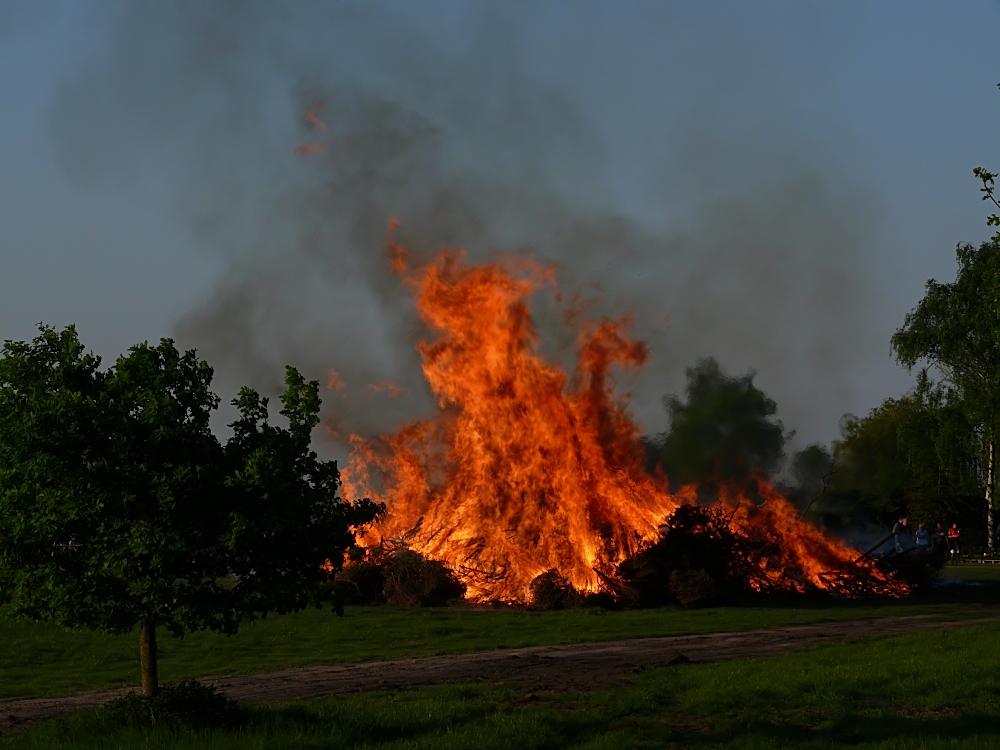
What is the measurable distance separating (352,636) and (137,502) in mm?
13357

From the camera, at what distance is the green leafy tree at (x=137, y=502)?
12.4 metres

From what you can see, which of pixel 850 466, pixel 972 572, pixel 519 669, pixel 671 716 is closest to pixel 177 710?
pixel 671 716

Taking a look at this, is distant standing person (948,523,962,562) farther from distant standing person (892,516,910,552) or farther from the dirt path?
the dirt path

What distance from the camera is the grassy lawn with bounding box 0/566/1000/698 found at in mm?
20203

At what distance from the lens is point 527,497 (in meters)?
32.5

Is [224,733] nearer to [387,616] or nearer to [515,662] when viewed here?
[515,662]

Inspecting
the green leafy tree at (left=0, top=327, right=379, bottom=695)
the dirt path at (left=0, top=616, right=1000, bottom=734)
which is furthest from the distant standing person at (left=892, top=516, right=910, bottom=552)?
the green leafy tree at (left=0, top=327, right=379, bottom=695)

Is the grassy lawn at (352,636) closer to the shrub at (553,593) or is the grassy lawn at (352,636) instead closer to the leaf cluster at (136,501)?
the shrub at (553,593)

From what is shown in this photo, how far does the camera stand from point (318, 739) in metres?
12.8

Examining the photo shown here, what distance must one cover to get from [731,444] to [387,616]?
3656 cm

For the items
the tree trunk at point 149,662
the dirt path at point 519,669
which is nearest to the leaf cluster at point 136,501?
the tree trunk at point 149,662

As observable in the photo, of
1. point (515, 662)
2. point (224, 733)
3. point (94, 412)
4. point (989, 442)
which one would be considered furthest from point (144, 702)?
point (989, 442)

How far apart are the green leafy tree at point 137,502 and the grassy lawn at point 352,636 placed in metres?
6.35

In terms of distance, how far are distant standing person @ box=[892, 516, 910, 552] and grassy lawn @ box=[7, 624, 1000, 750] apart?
19.7 metres
